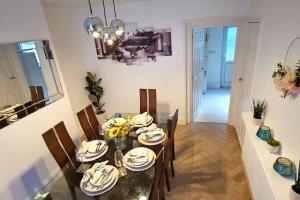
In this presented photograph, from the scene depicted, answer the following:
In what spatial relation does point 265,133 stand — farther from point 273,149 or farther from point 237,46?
point 237,46

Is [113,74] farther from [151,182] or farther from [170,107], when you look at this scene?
[151,182]

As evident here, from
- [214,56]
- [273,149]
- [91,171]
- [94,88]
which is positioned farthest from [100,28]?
[214,56]

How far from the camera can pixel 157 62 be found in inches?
141

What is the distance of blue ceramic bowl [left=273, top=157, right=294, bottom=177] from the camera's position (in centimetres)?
154

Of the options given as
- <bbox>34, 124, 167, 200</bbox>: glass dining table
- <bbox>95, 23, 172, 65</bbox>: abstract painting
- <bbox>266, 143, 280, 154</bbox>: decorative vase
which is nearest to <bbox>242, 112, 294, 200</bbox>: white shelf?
<bbox>266, 143, 280, 154</bbox>: decorative vase

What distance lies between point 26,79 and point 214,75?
16.6 feet

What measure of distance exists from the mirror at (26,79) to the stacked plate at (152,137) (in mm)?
1465

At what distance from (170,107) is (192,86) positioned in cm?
64

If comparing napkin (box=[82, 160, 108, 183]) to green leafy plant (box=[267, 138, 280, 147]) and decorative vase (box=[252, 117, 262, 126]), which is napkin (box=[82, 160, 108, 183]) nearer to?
green leafy plant (box=[267, 138, 280, 147])

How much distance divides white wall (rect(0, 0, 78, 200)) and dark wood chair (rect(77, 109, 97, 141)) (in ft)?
1.66

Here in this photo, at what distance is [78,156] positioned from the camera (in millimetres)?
Result: 1943

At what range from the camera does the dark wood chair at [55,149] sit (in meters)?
1.88

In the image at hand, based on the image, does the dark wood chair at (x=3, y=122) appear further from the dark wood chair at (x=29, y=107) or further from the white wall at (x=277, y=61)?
the white wall at (x=277, y=61)

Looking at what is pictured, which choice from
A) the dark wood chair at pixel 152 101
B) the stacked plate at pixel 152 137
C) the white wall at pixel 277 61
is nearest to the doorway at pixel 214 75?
the dark wood chair at pixel 152 101
